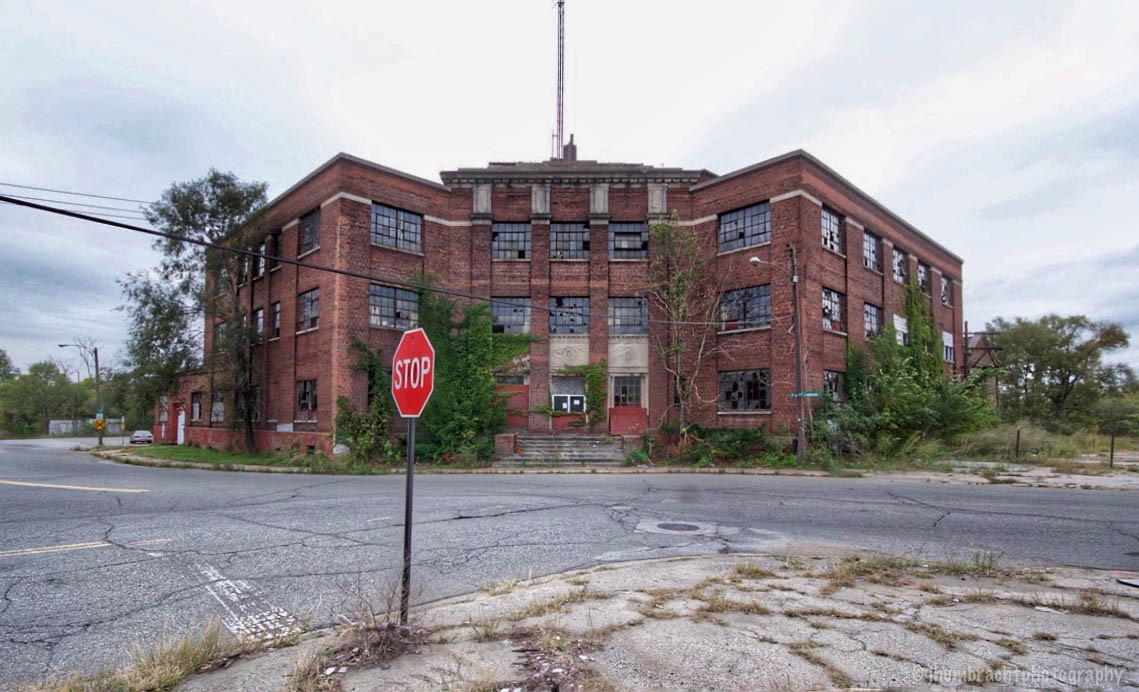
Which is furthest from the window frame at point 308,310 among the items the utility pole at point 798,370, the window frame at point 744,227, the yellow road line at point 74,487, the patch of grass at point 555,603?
the patch of grass at point 555,603

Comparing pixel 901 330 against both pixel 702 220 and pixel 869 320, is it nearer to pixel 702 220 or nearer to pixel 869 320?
pixel 869 320

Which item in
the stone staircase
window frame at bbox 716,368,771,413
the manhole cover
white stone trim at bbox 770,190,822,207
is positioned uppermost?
white stone trim at bbox 770,190,822,207

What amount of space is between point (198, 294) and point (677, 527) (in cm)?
2579

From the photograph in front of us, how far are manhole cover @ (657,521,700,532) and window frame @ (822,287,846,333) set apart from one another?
1873cm

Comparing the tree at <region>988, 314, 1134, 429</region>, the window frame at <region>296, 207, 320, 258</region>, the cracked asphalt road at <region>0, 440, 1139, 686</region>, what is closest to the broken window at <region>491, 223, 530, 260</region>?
the window frame at <region>296, 207, 320, 258</region>

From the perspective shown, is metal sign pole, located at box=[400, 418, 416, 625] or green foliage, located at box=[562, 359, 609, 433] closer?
metal sign pole, located at box=[400, 418, 416, 625]

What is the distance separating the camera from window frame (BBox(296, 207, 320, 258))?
26.5 metres

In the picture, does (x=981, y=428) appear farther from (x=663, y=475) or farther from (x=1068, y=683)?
(x=1068, y=683)

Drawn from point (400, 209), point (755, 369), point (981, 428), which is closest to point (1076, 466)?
point (981, 428)

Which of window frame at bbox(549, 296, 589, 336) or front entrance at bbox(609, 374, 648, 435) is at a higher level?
window frame at bbox(549, 296, 589, 336)

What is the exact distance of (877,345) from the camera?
94.0 feet

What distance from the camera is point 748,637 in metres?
4.68

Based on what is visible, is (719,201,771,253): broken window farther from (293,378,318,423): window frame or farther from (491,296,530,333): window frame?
(293,378,318,423): window frame

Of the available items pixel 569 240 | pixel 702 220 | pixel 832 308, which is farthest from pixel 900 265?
pixel 569 240
